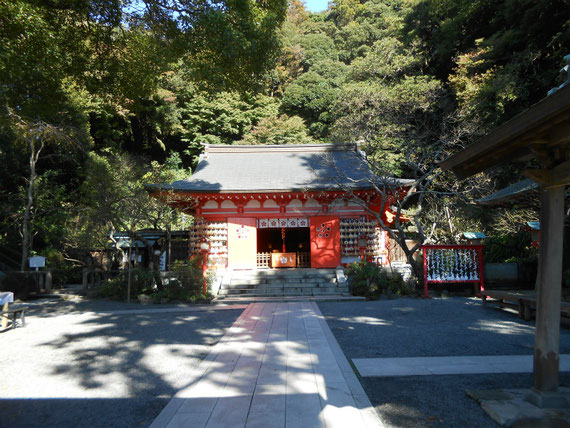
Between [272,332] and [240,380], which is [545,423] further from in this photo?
[272,332]

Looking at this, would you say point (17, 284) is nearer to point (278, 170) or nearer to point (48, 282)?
point (48, 282)

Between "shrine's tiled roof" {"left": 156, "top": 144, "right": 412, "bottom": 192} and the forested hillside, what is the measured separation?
1.22 metres

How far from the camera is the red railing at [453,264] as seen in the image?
9453 mm

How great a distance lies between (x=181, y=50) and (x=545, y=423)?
283 inches

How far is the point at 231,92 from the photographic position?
7.50 m

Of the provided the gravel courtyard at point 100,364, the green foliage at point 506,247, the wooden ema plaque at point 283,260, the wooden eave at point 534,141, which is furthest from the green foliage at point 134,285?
the green foliage at point 506,247

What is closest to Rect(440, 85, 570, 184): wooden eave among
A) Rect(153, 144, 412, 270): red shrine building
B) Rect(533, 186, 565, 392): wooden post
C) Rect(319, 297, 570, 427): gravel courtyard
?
Rect(533, 186, 565, 392): wooden post

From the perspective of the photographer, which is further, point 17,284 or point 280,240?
point 280,240

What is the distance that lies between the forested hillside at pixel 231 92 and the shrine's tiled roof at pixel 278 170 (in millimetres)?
1217

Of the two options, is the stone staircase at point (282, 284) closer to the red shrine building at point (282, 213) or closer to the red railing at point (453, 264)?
the red shrine building at point (282, 213)

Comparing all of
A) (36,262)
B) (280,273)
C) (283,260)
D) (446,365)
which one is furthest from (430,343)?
(36,262)

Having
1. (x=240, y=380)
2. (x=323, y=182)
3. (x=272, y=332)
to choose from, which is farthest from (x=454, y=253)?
(x=240, y=380)

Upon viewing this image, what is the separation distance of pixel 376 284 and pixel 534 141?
734cm

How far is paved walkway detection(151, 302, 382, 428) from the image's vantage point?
9.27 ft
